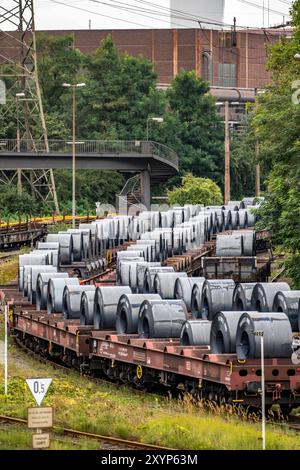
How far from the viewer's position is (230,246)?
5850 cm

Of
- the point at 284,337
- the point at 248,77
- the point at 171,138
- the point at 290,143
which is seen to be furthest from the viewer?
the point at 248,77

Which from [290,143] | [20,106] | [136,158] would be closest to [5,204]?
[136,158]

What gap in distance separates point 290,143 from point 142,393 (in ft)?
68.4

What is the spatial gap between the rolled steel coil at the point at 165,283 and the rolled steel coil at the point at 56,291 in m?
2.34

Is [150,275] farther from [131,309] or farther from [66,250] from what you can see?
[66,250]

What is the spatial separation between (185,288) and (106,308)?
459cm

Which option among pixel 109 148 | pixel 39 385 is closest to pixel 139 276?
pixel 39 385

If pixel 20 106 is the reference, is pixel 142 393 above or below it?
below

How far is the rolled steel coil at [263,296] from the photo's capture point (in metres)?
31.9

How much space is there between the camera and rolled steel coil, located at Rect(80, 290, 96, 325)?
34938 millimetres

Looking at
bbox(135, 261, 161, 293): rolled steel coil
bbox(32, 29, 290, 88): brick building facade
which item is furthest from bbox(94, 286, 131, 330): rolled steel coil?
bbox(32, 29, 290, 88): brick building facade

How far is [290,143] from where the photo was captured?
49.7 metres
